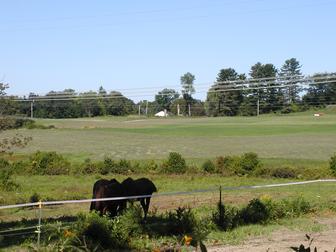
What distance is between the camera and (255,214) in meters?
14.1

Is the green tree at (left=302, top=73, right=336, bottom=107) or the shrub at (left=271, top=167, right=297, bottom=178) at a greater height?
the green tree at (left=302, top=73, right=336, bottom=107)

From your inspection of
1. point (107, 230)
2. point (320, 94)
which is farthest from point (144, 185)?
point (320, 94)

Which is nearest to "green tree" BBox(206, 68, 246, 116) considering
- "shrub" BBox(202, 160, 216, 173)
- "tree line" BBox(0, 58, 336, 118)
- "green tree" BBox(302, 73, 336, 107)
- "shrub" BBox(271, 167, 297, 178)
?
"tree line" BBox(0, 58, 336, 118)

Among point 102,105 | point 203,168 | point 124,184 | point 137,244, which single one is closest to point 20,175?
point 203,168

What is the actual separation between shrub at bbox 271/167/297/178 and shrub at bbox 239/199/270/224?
20779mm

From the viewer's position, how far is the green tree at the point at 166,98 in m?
163

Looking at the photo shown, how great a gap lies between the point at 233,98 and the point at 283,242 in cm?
12477

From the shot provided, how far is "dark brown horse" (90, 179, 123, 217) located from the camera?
1277cm

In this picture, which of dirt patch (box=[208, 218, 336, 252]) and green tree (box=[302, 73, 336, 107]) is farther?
green tree (box=[302, 73, 336, 107])

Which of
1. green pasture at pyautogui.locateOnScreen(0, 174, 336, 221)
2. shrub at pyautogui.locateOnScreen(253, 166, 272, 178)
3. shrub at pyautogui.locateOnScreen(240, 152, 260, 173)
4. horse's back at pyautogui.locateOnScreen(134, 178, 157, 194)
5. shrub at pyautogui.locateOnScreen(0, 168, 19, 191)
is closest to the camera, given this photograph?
horse's back at pyautogui.locateOnScreen(134, 178, 157, 194)

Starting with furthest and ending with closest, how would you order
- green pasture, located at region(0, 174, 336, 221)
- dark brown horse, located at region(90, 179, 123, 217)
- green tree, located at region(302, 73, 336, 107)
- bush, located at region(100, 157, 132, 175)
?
green tree, located at region(302, 73, 336, 107) → bush, located at region(100, 157, 132, 175) → green pasture, located at region(0, 174, 336, 221) → dark brown horse, located at region(90, 179, 123, 217)

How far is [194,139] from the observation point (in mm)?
72438

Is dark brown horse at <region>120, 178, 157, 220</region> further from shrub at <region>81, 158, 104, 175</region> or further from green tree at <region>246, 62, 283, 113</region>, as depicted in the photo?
green tree at <region>246, 62, 283, 113</region>

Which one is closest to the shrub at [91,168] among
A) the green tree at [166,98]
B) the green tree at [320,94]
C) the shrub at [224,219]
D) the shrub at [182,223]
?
the shrub at [224,219]
